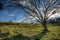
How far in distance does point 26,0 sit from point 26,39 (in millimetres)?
7150

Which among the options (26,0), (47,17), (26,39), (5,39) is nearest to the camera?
(5,39)

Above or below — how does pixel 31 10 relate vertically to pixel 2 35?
above

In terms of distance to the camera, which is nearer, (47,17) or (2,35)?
(2,35)

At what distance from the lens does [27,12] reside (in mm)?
23250

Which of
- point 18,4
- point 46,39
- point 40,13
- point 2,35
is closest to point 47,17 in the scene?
point 40,13

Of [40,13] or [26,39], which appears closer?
[26,39]

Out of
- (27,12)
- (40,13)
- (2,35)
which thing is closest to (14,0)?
(27,12)

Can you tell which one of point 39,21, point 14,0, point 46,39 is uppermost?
point 14,0

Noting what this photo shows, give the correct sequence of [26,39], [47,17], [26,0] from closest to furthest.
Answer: [26,39]
[26,0]
[47,17]

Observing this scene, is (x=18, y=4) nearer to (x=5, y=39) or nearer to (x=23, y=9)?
(x=23, y=9)

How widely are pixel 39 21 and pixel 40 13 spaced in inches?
48.0

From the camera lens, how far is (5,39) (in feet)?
52.4

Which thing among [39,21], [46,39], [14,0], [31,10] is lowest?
[46,39]

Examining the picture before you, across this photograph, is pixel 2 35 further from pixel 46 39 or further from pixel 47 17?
pixel 47 17
